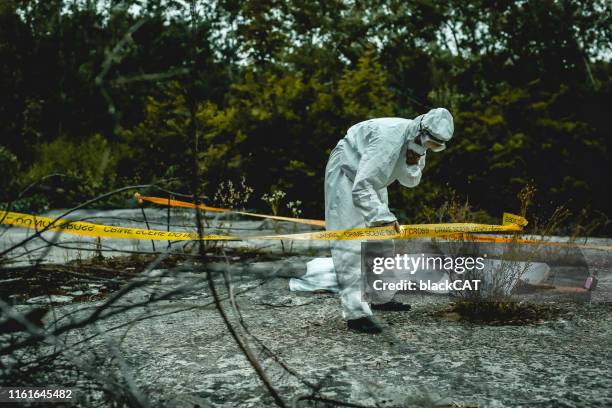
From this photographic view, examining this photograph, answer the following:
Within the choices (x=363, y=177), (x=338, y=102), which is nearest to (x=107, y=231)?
(x=363, y=177)

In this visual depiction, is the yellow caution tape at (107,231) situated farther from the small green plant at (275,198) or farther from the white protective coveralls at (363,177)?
the small green plant at (275,198)

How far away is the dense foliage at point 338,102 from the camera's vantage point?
952cm

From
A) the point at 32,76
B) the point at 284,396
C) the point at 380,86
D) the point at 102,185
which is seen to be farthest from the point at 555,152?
the point at 32,76

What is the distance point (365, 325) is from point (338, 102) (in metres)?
6.74

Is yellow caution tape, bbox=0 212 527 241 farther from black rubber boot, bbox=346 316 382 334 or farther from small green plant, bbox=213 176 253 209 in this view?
small green plant, bbox=213 176 253 209

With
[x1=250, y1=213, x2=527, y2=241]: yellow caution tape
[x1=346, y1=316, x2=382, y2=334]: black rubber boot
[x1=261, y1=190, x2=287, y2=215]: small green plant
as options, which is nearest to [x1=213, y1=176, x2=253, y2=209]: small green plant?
[x1=261, y1=190, x2=287, y2=215]: small green plant

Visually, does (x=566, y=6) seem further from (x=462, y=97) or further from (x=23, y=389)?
(x=23, y=389)

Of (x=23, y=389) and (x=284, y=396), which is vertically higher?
(x=23, y=389)

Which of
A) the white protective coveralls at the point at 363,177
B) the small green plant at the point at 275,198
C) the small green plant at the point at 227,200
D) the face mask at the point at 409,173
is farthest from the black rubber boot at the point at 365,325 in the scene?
the small green plant at the point at 275,198

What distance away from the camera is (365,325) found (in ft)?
13.2

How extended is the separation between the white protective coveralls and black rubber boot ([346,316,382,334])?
0.04m

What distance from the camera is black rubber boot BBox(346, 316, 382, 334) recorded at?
4.01m

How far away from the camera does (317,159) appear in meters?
10.0

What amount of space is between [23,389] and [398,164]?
9.51 feet
